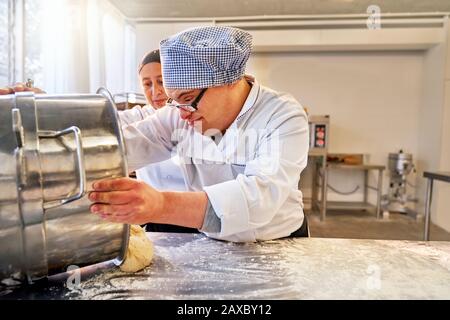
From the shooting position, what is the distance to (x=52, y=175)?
16.6 inches

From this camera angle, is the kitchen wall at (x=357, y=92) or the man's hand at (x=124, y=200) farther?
the kitchen wall at (x=357, y=92)

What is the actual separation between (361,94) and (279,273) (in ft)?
12.8

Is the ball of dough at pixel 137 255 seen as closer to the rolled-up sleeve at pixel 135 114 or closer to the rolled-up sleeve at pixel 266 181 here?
the rolled-up sleeve at pixel 266 181

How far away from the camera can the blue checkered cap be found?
0.73 m

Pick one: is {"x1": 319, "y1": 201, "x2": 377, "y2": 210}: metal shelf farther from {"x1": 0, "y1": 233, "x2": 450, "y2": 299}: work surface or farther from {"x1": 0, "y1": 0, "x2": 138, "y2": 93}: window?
{"x1": 0, "y1": 233, "x2": 450, "y2": 299}: work surface

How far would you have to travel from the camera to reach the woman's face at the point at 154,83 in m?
1.29

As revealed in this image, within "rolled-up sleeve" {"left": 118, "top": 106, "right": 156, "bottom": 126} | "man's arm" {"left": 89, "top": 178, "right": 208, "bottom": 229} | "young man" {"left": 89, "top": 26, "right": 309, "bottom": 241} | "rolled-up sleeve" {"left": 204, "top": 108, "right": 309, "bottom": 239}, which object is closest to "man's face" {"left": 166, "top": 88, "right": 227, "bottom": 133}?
"young man" {"left": 89, "top": 26, "right": 309, "bottom": 241}

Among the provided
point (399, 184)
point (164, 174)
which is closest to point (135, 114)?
point (164, 174)

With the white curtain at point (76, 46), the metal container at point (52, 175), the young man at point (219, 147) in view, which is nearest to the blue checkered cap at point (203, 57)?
the young man at point (219, 147)

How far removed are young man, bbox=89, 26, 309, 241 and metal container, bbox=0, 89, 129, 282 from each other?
0.13ft

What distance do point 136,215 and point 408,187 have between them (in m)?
4.31

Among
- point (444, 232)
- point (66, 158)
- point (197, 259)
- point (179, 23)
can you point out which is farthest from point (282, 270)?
point (444, 232)

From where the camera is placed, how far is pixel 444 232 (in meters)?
3.20

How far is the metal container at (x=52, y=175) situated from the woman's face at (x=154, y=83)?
79cm
